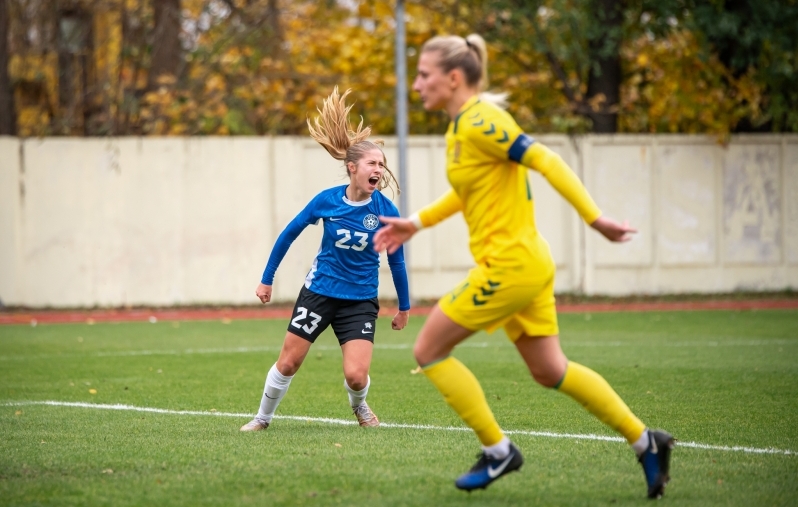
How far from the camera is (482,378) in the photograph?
10.1 metres

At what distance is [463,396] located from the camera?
16.8 feet

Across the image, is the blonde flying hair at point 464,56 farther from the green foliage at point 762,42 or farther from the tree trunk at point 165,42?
the tree trunk at point 165,42

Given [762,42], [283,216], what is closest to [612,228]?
[283,216]

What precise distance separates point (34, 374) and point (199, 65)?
1256cm

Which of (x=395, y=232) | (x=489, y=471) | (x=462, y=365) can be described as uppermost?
(x=395, y=232)

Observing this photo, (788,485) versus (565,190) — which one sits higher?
(565,190)

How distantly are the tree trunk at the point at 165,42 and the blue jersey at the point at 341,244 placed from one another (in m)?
14.9

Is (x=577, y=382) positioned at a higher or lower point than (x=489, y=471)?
higher

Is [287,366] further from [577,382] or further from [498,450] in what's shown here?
[577,382]

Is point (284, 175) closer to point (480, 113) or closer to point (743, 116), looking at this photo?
point (743, 116)

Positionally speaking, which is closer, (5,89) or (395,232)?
(395,232)

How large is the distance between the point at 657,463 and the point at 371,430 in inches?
102

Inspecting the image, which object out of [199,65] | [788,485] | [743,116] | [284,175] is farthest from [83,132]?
[788,485]

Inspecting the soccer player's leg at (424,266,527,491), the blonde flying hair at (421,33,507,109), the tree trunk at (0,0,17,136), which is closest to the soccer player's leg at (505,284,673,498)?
the soccer player's leg at (424,266,527,491)
